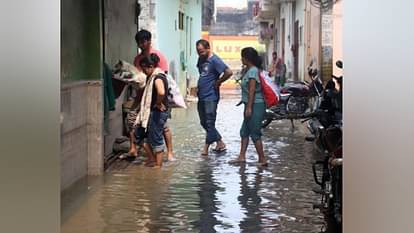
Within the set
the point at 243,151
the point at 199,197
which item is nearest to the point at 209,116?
the point at 243,151

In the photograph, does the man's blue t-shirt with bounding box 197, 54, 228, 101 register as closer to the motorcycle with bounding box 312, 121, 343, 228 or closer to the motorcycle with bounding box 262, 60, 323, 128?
the motorcycle with bounding box 262, 60, 323, 128

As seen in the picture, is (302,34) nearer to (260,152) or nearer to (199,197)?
(260,152)

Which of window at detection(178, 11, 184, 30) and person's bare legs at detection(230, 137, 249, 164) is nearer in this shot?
person's bare legs at detection(230, 137, 249, 164)

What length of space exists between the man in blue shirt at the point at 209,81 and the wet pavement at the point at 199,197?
0.58m

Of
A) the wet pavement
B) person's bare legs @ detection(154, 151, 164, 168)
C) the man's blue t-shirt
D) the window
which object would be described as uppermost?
the window

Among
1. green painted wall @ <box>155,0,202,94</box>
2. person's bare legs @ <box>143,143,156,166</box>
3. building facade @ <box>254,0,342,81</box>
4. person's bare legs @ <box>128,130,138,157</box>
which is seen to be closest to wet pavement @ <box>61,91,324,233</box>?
person's bare legs @ <box>143,143,156,166</box>

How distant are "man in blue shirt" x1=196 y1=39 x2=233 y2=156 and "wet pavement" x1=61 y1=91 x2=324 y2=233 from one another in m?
0.58

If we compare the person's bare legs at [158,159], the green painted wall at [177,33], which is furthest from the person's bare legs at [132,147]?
the green painted wall at [177,33]

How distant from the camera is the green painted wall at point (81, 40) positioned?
28.0 feet

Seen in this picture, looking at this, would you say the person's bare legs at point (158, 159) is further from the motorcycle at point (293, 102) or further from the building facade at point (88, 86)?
the motorcycle at point (293, 102)

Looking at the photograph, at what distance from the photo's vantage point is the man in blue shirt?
11.2 meters

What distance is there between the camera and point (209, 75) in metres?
11.3
